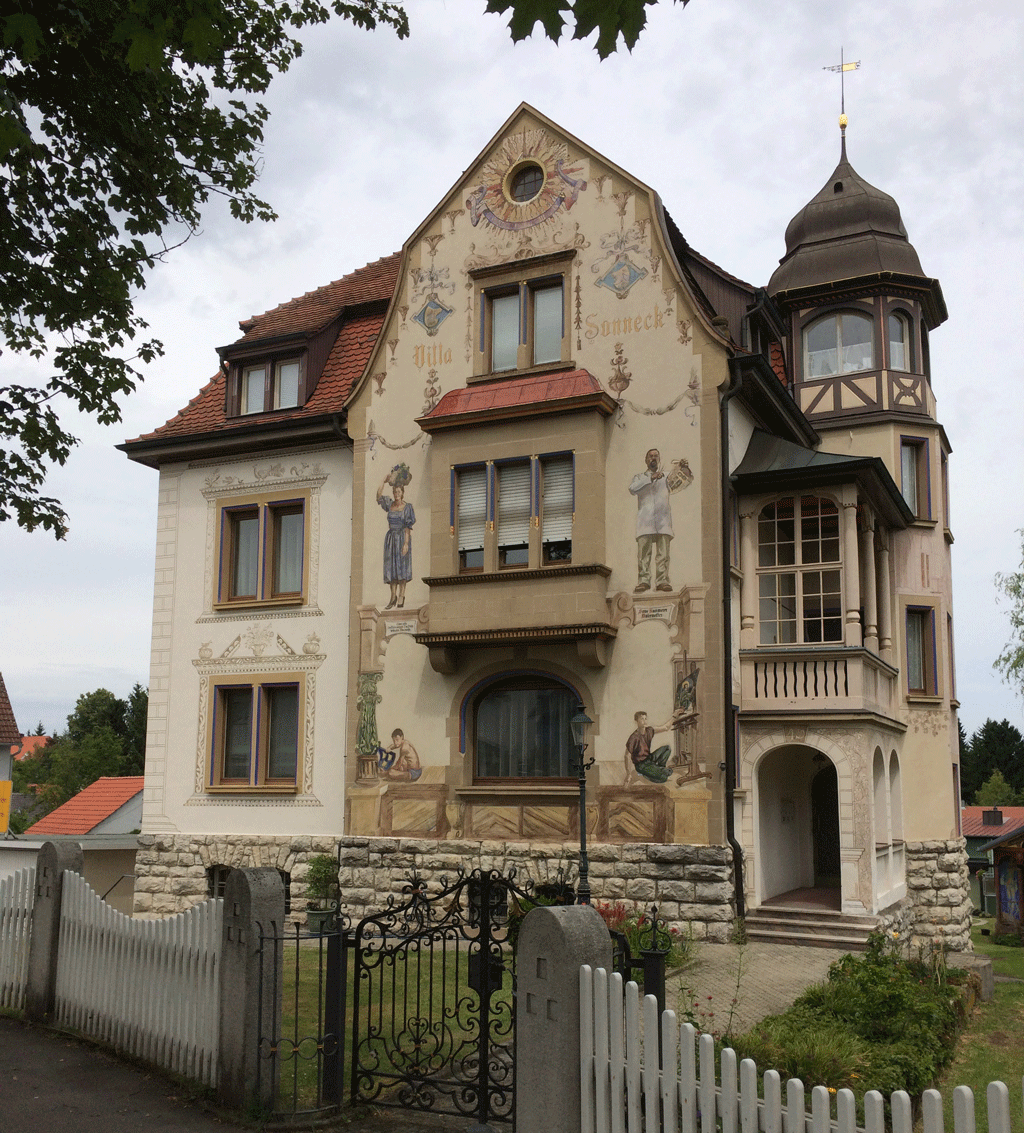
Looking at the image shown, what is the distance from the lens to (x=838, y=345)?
24.6m

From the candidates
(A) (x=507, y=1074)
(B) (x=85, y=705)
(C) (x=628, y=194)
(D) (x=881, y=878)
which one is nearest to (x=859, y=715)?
(D) (x=881, y=878)

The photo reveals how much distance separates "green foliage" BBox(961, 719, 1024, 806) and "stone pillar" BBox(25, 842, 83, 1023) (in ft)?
247

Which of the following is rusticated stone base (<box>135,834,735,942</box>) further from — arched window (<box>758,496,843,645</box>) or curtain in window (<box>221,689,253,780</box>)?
arched window (<box>758,496,843,645</box>)

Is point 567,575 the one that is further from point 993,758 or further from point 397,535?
point 993,758

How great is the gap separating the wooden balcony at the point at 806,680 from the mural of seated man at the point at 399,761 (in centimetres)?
547

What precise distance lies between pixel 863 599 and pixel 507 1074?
14.0 metres

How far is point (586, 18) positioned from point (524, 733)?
1452cm

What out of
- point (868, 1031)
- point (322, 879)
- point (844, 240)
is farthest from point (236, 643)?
point (844, 240)

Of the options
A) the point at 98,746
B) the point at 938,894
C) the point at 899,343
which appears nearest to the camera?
the point at 938,894

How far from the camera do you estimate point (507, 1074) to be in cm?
866

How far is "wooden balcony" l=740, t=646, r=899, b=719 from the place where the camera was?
18.3 meters

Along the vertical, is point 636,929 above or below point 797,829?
below

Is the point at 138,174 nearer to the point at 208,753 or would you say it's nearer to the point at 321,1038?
the point at 321,1038

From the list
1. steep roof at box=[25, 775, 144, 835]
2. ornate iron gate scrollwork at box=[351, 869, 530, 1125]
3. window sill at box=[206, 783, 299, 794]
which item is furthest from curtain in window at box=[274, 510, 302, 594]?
ornate iron gate scrollwork at box=[351, 869, 530, 1125]
